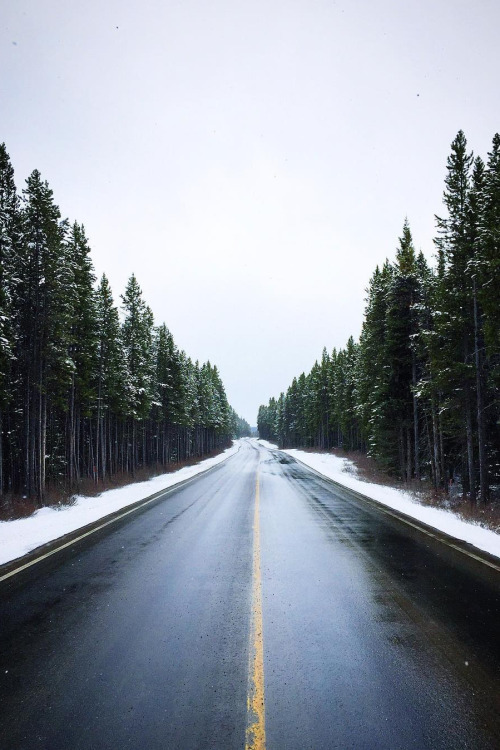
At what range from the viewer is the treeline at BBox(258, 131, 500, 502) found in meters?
14.1

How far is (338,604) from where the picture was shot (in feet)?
18.2

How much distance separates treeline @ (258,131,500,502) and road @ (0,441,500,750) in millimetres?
8669

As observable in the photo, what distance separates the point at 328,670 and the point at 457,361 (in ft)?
47.8

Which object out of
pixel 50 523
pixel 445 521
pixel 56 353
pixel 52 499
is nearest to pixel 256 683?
pixel 445 521

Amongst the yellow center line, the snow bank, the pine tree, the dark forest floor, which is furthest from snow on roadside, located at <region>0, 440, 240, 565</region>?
the snow bank

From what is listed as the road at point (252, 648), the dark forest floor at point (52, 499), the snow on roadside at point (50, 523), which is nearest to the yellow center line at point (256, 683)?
the road at point (252, 648)

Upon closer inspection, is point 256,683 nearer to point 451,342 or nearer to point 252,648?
point 252,648

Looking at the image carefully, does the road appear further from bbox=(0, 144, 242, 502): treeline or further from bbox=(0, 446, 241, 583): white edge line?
bbox=(0, 144, 242, 502): treeline

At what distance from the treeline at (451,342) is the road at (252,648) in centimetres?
867

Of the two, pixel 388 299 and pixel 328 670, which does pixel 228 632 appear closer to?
pixel 328 670

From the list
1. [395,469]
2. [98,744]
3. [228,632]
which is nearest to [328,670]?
[228,632]

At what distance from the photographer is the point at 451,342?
624 inches

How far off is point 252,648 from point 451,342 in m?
14.8

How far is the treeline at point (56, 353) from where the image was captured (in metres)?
16.0
